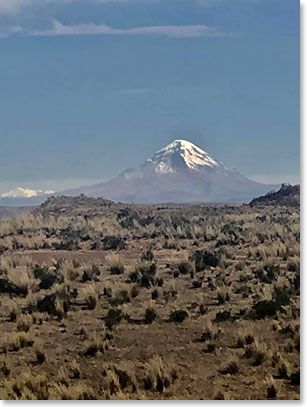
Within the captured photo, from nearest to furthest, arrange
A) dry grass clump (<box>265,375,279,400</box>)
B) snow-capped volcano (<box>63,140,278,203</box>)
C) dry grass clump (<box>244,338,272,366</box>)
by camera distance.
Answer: dry grass clump (<box>265,375,279,400</box>), dry grass clump (<box>244,338,272,366</box>), snow-capped volcano (<box>63,140,278,203</box>)

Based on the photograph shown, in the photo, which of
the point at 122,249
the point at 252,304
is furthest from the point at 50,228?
the point at 252,304

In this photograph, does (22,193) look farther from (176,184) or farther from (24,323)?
(176,184)

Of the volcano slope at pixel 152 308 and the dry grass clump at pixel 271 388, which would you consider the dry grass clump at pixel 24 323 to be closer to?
the volcano slope at pixel 152 308

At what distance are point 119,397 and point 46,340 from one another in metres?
2.99

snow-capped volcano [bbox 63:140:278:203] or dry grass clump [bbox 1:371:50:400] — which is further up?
snow-capped volcano [bbox 63:140:278:203]

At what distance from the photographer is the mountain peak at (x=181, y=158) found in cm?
1312

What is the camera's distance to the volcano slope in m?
10.9

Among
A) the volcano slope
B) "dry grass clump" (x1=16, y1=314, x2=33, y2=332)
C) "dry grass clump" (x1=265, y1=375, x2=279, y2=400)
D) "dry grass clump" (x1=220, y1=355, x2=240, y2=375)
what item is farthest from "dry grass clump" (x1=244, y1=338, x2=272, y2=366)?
"dry grass clump" (x1=16, y1=314, x2=33, y2=332)

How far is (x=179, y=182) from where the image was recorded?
47.2 feet

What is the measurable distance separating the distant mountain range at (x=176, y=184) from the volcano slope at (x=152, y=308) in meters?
1.85

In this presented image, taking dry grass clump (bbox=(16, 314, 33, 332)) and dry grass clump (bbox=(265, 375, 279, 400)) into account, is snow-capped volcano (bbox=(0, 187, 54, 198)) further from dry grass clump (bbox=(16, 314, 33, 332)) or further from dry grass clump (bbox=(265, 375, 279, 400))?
dry grass clump (bbox=(265, 375, 279, 400))

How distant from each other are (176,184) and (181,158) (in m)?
1.14

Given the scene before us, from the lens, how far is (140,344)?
12531 millimetres

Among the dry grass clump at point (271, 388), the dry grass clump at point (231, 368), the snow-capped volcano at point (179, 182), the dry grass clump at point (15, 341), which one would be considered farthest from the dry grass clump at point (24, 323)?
the dry grass clump at point (271, 388)
